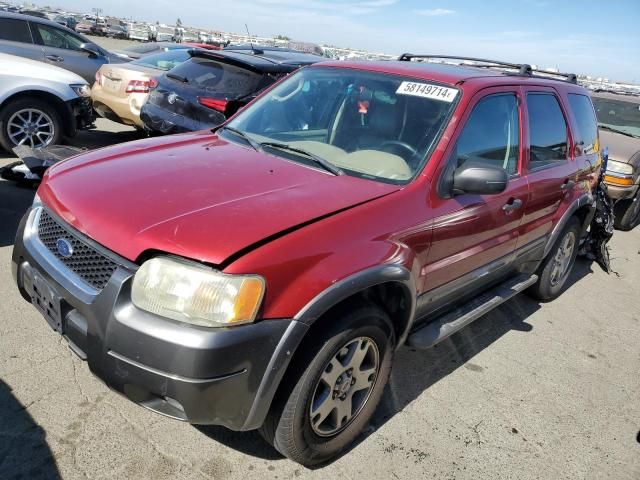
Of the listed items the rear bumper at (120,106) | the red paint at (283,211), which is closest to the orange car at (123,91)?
the rear bumper at (120,106)

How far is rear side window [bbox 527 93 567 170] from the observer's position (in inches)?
144

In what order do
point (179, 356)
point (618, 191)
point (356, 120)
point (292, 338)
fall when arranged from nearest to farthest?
point (179, 356), point (292, 338), point (356, 120), point (618, 191)

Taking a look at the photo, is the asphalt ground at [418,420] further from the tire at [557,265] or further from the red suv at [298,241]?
the tire at [557,265]

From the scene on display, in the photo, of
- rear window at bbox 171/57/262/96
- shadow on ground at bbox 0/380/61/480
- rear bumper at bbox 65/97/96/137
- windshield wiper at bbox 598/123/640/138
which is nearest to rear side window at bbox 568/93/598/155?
rear window at bbox 171/57/262/96

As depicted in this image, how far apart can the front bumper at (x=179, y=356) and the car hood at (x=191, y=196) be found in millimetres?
174

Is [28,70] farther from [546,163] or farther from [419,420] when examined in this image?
Result: [419,420]

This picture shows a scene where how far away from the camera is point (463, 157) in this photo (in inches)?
117

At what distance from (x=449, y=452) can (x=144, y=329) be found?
1.74 m

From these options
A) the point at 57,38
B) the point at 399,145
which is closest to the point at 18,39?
the point at 57,38

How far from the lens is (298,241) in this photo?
2.08 m

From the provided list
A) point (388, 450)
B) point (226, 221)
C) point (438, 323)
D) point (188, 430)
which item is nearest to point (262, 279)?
point (226, 221)

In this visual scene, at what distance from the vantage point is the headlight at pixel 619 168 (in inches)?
276

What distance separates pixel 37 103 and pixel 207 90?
2144 mm

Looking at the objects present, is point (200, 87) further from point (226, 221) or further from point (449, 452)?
point (449, 452)
